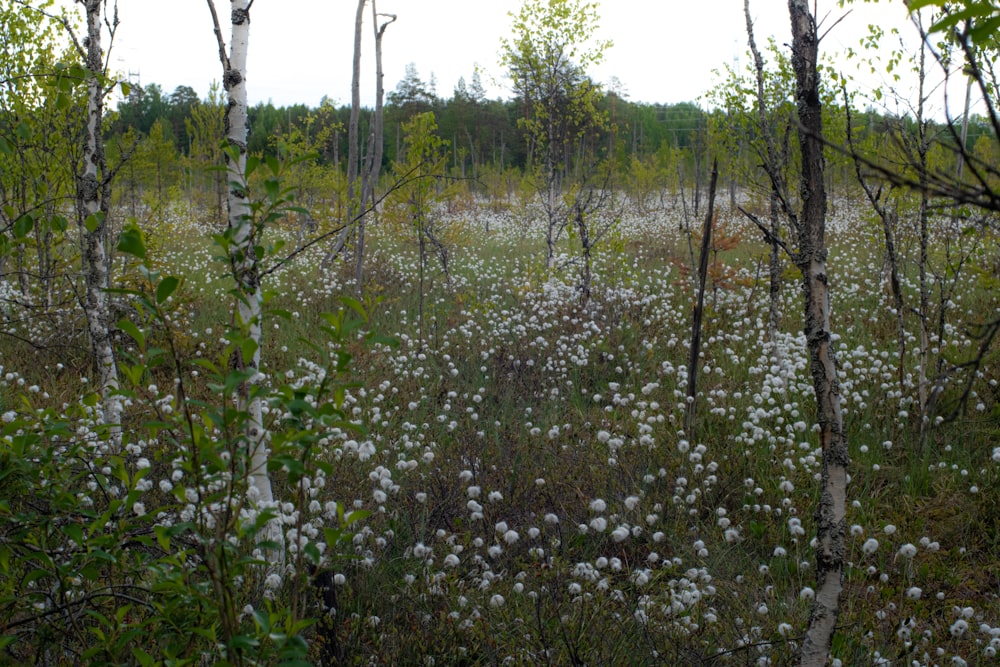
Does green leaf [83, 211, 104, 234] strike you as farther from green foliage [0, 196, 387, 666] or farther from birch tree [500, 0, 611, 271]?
birch tree [500, 0, 611, 271]

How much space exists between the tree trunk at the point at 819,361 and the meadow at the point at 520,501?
0.40 metres

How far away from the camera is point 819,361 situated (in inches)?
108

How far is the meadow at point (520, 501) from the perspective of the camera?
7.29ft

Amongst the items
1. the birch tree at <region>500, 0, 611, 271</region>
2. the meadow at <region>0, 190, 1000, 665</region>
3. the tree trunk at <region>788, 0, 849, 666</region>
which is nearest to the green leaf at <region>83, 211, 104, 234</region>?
the meadow at <region>0, 190, 1000, 665</region>

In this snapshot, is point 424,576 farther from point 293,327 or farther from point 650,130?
point 650,130

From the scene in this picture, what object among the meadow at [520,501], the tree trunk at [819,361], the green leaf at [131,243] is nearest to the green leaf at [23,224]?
the meadow at [520,501]

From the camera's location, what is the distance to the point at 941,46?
6180 mm

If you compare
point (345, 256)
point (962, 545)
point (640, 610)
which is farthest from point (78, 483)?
point (345, 256)

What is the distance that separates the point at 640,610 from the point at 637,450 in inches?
90.3

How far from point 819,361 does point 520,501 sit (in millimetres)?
2626

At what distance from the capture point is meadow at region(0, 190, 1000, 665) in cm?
222

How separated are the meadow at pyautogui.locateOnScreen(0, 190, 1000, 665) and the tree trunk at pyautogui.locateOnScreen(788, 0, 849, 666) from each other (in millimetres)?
403

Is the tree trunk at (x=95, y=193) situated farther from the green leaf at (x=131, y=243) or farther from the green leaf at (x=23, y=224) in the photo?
the green leaf at (x=131, y=243)

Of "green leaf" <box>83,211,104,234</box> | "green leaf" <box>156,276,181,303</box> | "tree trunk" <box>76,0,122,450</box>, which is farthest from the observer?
"tree trunk" <box>76,0,122,450</box>
